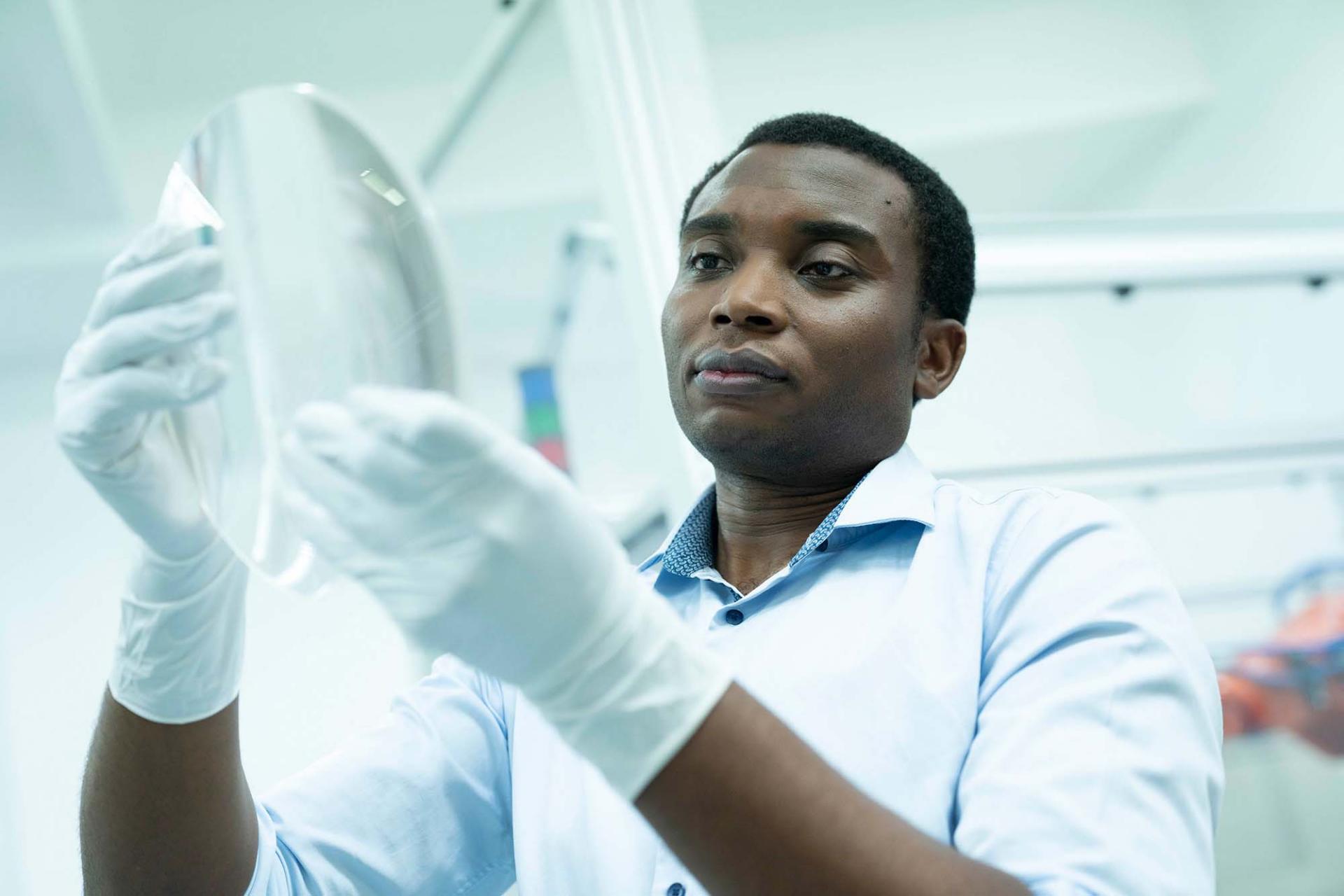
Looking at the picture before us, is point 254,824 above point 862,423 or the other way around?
the other way around

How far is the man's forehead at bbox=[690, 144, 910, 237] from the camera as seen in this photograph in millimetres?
1004

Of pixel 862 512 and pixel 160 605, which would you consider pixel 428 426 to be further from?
pixel 862 512

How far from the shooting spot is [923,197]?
1083 mm

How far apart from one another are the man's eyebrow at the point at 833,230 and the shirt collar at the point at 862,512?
7.4 inches

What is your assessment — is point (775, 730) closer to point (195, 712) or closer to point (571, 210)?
point (195, 712)

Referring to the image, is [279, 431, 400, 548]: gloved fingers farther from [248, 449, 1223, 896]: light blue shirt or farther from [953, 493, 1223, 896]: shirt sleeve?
[953, 493, 1223, 896]: shirt sleeve

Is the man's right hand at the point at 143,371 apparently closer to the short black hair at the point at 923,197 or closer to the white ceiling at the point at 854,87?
the short black hair at the point at 923,197

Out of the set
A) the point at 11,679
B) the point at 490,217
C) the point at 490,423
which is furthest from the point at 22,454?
the point at 490,423

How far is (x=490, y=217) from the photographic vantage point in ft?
10.4

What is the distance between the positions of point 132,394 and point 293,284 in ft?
0.39

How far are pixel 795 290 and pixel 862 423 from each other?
125mm

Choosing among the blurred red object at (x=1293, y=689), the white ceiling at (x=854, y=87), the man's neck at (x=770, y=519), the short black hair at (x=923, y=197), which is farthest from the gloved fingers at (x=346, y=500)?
the white ceiling at (x=854, y=87)

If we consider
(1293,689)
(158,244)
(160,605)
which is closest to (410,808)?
(160,605)

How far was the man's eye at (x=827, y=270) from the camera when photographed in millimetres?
989
